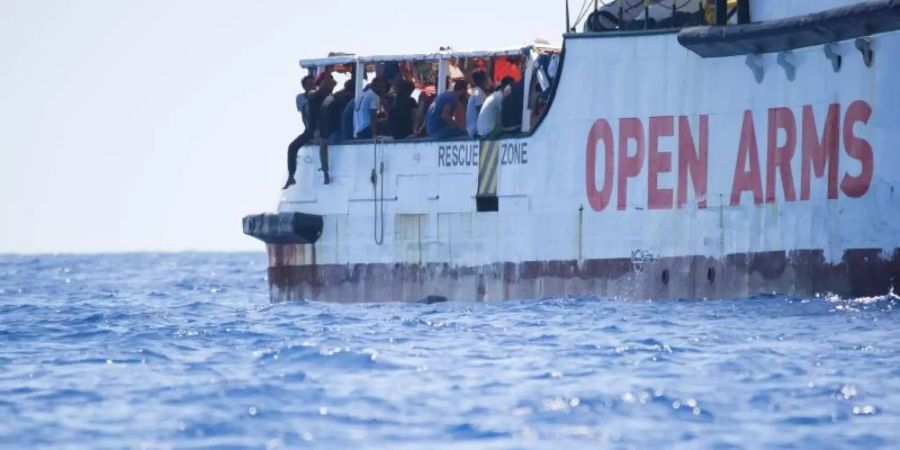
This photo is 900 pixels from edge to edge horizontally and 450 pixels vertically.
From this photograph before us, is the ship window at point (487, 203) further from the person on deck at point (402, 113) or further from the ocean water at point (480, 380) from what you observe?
the ocean water at point (480, 380)

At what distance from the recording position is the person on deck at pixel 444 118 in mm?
26312

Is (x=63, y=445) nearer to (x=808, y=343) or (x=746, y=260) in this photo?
(x=808, y=343)

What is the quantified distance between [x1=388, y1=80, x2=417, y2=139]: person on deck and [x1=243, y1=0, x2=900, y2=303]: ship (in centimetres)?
34

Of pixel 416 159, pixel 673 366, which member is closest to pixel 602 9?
pixel 416 159

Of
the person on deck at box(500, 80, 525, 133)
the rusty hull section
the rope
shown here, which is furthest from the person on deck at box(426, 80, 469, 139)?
the rusty hull section

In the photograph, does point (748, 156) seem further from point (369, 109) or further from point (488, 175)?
point (369, 109)

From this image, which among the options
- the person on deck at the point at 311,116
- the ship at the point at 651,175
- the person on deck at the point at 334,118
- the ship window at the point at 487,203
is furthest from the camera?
the person on deck at the point at 311,116

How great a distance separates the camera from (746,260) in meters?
22.3

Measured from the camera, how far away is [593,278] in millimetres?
24234

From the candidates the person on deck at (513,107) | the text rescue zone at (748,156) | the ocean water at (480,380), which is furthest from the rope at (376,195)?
the ocean water at (480,380)

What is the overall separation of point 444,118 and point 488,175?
1208 mm

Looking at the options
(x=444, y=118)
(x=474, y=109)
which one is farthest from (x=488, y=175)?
(x=444, y=118)

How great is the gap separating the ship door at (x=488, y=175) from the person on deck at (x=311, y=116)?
354cm

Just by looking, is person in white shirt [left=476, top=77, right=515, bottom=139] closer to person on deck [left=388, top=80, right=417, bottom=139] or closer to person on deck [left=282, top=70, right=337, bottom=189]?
person on deck [left=388, top=80, right=417, bottom=139]
